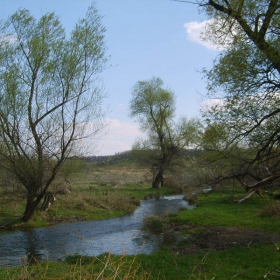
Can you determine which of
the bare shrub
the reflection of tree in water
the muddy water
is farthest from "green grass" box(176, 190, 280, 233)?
the reflection of tree in water

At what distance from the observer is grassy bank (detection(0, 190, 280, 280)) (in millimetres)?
7086

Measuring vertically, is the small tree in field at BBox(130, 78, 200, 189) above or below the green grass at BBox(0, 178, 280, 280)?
above

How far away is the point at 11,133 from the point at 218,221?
12563mm

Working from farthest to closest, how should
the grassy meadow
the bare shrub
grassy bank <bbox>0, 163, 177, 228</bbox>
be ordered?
grassy bank <bbox>0, 163, 177, 228</bbox>, the bare shrub, the grassy meadow

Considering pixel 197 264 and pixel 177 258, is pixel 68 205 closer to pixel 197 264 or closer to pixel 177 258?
pixel 177 258

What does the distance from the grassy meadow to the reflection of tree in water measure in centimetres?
167

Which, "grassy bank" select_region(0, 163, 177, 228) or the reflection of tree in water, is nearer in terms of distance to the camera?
the reflection of tree in water

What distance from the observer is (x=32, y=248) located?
14906 millimetres

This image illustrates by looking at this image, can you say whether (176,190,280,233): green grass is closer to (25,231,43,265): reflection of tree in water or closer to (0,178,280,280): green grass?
(0,178,280,280): green grass

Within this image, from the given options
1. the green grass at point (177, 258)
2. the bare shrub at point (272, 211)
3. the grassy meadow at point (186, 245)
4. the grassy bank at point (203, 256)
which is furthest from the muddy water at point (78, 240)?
the bare shrub at point (272, 211)

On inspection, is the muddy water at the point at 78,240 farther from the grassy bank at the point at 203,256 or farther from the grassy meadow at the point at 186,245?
the grassy bank at the point at 203,256

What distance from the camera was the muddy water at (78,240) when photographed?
13.5m

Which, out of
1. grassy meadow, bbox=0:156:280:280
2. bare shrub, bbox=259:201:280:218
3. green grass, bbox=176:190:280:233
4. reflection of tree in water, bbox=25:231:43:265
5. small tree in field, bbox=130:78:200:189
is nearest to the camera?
grassy meadow, bbox=0:156:280:280

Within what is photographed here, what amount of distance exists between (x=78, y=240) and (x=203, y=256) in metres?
7.32
